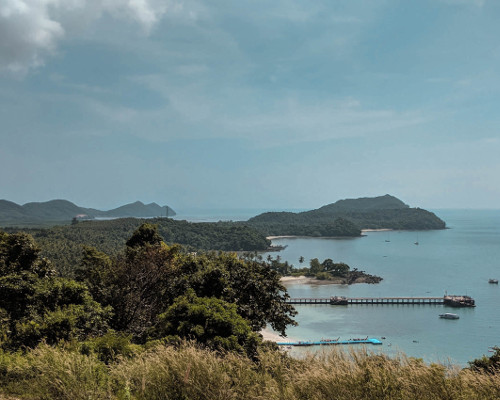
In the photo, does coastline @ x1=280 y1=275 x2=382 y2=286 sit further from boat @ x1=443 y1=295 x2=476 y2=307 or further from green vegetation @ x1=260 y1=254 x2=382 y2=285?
boat @ x1=443 y1=295 x2=476 y2=307

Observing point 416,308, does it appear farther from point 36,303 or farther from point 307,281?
point 36,303

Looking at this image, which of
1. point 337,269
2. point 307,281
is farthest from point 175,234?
point 337,269

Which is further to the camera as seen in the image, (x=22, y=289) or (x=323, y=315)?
(x=323, y=315)

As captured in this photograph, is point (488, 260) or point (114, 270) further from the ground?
point (114, 270)

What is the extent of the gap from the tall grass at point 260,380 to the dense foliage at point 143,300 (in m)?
4.21

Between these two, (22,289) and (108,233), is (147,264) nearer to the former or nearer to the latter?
(22,289)

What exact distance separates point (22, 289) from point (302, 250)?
102108mm

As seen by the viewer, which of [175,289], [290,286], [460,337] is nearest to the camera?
[175,289]

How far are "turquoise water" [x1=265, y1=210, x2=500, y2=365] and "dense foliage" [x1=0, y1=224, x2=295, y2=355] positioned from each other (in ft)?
15.4

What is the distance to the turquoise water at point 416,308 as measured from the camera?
124 ft

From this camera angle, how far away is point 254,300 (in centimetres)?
1455

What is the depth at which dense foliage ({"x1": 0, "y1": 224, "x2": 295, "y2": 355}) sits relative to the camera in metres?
9.40

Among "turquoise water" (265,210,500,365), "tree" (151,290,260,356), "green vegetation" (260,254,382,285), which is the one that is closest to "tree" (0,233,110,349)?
"tree" (151,290,260,356)

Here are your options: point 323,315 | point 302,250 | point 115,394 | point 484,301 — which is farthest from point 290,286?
point 115,394
